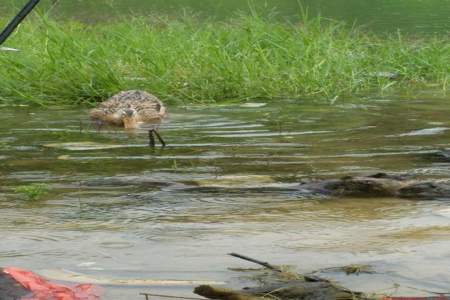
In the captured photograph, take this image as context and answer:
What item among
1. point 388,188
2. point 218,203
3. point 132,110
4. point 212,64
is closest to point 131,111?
point 132,110

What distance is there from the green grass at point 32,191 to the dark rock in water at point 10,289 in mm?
1942

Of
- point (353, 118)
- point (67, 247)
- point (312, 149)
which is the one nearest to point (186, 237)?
point (67, 247)

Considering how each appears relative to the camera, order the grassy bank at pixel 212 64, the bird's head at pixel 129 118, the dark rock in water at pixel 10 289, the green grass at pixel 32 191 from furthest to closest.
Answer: the grassy bank at pixel 212 64 → the bird's head at pixel 129 118 → the green grass at pixel 32 191 → the dark rock in water at pixel 10 289

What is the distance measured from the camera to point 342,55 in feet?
34.4

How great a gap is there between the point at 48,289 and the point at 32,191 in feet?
6.43

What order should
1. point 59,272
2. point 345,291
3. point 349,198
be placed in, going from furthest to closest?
point 349,198, point 59,272, point 345,291

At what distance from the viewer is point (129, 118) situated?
28.0 ft

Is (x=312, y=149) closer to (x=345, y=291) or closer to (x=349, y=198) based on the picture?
(x=349, y=198)

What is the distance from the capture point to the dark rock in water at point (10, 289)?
2.90 metres

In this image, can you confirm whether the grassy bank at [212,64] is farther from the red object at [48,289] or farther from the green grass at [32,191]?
the red object at [48,289]

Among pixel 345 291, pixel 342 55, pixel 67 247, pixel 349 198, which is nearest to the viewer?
pixel 345 291

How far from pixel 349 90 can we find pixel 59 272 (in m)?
6.62

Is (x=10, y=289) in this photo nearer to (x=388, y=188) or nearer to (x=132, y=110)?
(x=388, y=188)

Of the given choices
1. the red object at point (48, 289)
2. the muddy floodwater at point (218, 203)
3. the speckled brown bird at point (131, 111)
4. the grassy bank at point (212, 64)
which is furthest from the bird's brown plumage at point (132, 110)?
the red object at point (48, 289)
